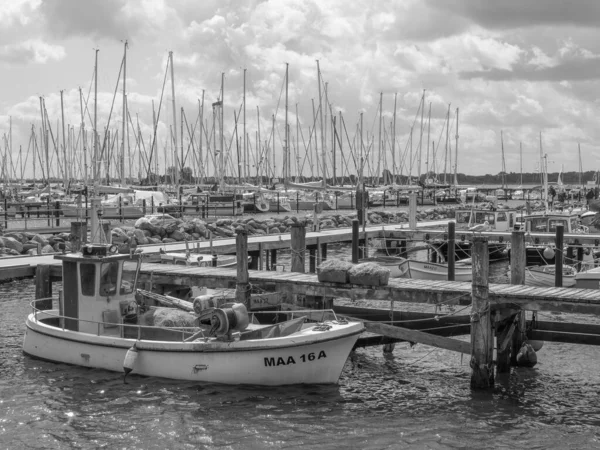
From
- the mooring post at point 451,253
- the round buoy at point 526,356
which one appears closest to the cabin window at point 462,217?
the mooring post at point 451,253

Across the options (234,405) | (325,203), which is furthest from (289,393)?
(325,203)

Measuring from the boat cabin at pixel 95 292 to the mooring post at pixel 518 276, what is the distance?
8.97 m

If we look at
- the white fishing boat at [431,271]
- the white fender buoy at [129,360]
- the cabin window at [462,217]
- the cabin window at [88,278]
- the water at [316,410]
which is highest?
the cabin window at [462,217]

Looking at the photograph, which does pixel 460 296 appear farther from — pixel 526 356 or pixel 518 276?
pixel 518 276

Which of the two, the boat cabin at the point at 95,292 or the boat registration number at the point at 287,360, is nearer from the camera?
the boat registration number at the point at 287,360

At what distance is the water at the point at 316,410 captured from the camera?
14.2 metres

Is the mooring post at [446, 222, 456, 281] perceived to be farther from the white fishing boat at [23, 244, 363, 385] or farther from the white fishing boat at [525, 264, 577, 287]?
the white fishing boat at [23, 244, 363, 385]

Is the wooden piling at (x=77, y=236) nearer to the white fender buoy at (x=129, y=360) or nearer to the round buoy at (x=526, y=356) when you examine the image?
the white fender buoy at (x=129, y=360)

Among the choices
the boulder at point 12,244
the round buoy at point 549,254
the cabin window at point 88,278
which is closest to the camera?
the cabin window at point 88,278

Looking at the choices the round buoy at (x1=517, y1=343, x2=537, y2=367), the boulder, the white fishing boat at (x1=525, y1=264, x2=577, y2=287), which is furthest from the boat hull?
the boulder

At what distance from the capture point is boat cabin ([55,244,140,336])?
18.7m

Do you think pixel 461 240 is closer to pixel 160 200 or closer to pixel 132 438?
pixel 132 438

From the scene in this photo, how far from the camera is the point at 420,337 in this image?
1741cm

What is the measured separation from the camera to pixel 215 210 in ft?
217
